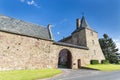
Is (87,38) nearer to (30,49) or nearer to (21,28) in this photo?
(30,49)

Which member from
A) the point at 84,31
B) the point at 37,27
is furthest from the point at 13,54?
the point at 84,31

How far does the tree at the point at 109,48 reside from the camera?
151 feet

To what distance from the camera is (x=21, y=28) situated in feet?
75.5

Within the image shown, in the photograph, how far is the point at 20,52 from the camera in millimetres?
20719

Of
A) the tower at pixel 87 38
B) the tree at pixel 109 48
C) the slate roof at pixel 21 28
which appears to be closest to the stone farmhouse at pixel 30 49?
the slate roof at pixel 21 28

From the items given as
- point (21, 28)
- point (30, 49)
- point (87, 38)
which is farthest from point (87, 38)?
point (21, 28)

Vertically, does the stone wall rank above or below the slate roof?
below

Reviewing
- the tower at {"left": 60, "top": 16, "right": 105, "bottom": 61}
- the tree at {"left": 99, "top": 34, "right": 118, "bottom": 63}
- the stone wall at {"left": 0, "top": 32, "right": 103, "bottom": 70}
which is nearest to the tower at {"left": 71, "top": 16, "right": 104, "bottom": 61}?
the tower at {"left": 60, "top": 16, "right": 105, "bottom": 61}

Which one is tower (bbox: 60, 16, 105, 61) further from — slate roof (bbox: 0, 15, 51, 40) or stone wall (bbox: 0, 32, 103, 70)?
slate roof (bbox: 0, 15, 51, 40)

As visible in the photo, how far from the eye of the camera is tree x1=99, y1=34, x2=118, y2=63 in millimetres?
46000

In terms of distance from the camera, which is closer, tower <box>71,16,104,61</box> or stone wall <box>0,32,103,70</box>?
stone wall <box>0,32,103,70</box>

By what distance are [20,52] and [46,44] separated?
215 inches

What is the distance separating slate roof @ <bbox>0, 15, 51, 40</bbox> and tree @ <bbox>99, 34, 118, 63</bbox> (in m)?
29.0

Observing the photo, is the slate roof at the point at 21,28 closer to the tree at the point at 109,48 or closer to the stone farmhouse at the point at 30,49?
the stone farmhouse at the point at 30,49
